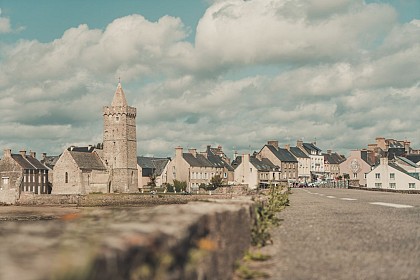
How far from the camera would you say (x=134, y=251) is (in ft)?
10.9

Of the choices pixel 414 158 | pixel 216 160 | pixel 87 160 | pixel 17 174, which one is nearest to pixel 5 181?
pixel 17 174

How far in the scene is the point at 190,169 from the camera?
113 m

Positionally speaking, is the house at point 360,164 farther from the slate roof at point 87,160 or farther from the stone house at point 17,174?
the stone house at point 17,174

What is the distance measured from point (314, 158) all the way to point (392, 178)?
Result: 242 ft

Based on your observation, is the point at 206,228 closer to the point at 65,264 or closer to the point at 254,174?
the point at 65,264

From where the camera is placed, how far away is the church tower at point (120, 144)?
108 m

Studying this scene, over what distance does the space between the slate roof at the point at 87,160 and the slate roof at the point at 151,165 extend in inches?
629

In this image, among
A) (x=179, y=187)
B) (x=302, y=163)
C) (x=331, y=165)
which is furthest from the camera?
(x=331, y=165)

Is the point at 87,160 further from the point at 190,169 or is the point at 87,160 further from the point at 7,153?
the point at 190,169

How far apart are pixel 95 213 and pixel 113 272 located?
2856 mm

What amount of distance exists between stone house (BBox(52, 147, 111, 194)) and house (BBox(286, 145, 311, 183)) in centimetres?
5434

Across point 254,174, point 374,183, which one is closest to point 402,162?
point 374,183

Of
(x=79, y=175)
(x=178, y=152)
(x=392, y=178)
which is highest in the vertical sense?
(x=178, y=152)

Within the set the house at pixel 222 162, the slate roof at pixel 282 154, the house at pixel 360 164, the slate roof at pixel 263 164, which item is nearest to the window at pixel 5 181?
the house at pixel 222 162
